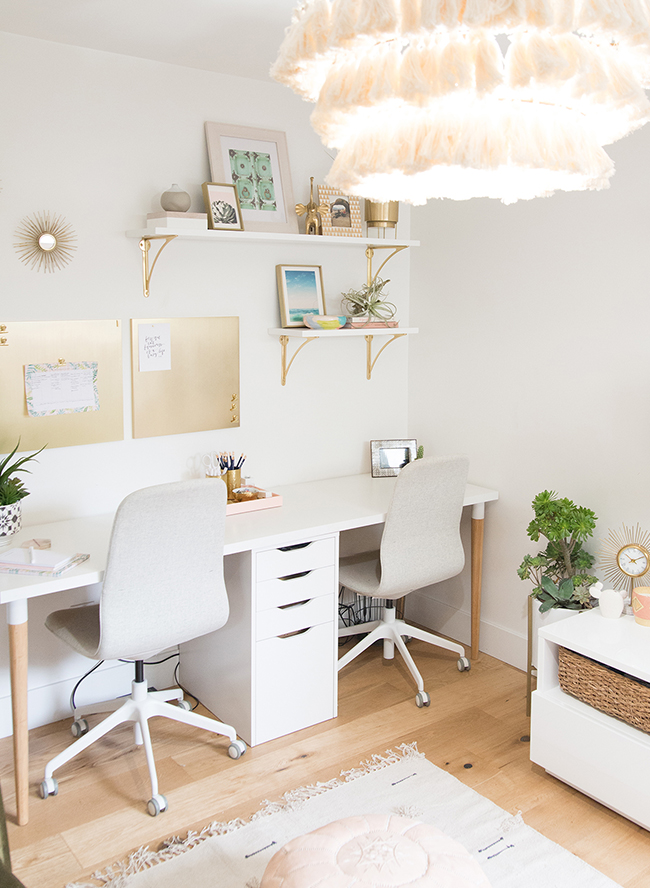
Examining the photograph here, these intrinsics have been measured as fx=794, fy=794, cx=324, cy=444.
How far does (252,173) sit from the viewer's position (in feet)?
10.1

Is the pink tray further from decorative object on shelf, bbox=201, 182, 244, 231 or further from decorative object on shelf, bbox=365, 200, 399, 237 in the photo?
decorative object on shelf, bbox=365, 200, 399, 237

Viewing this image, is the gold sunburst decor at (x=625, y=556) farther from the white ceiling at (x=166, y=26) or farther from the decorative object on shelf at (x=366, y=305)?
the white ceiling at (x=166, y=26)

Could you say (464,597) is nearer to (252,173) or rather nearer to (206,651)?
(206,651)

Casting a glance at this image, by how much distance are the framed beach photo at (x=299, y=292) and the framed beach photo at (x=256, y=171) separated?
163 mm

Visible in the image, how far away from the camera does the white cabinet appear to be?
2.23m

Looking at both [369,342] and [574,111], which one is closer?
[574,111]

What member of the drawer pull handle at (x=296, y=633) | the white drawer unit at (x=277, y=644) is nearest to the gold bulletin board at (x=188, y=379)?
the white drawer unit at (x=277, y=644)

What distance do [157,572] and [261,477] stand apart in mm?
1049

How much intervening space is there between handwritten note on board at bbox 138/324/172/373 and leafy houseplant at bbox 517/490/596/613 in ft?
4.81

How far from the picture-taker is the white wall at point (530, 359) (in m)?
2.76

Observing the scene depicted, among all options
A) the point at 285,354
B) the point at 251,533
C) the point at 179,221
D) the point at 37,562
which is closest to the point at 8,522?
the point at 37,562

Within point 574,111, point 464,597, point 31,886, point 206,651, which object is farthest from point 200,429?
point 574,111

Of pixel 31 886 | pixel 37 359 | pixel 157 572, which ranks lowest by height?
pixel 31 886

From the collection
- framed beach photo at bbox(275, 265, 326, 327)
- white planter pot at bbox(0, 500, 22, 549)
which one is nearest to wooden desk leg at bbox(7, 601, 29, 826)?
white planter pot at bbox(0, 500, 22, 549)
